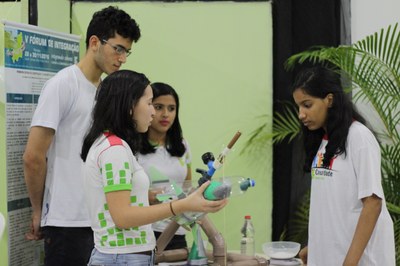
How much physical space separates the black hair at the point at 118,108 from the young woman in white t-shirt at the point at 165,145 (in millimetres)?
923

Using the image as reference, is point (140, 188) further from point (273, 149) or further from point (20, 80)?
point (273, 149)

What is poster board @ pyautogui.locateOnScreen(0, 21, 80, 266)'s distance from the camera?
2.88m

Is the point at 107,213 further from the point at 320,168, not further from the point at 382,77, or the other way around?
the point at 382,77

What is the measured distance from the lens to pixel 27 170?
2691mm

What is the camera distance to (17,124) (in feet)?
9.59

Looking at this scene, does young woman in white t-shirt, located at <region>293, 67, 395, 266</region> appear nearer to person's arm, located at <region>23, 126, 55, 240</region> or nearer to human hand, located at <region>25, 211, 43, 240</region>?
person's arm, located at <region>23, 126, 55, 240</region>

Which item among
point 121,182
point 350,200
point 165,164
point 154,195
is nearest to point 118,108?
point 121,182

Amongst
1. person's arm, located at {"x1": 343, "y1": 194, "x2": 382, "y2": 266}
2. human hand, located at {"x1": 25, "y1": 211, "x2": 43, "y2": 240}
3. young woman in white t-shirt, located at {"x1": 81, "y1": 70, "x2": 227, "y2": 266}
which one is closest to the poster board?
human hand, located at {"x1": 25, "y1": 211, "x2": 43, "y2": 240}

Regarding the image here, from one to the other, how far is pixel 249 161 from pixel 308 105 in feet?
5.55

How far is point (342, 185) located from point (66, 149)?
3.82 feet

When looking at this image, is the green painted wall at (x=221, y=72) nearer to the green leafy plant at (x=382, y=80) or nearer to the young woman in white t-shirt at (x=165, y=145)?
the green leafy plant at (x=382, y=80)

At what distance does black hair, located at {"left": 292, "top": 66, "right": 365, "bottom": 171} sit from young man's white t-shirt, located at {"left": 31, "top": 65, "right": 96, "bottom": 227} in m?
0.90

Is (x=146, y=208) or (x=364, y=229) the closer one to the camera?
(x=146, y=208)

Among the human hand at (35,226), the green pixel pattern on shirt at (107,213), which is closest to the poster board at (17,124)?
the human hand at (35,226)
